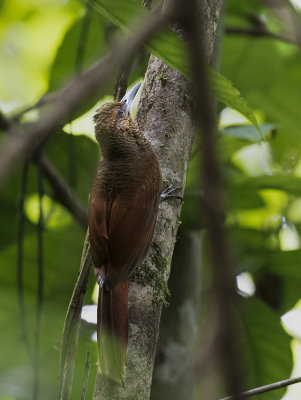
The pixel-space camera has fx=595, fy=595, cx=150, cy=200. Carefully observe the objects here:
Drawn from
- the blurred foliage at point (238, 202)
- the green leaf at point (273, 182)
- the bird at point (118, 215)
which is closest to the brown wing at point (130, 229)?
the bird at point (118, 215)

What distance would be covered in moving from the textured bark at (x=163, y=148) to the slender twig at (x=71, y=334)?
172 mm

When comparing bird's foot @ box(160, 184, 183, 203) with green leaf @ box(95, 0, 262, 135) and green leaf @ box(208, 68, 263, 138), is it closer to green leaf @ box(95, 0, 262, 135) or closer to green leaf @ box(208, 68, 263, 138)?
green leaf @ box(208, 68, 263, 138)

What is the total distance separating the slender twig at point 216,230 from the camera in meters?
0.42

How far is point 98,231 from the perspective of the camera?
7.43 ft

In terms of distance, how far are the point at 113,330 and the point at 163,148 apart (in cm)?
68

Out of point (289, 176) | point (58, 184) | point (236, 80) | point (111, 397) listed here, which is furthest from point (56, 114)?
point (236, 80)

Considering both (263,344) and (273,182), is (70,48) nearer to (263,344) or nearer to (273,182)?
(273,182)

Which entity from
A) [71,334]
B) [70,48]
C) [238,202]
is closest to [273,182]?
[238,202]

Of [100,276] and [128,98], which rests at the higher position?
[128,98]

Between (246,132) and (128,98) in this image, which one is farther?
(128,98)

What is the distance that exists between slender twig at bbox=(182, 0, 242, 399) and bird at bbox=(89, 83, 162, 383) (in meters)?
1.24

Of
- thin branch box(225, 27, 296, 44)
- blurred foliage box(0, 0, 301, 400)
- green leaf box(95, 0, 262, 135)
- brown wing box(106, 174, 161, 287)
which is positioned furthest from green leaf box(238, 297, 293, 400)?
green leaf box(95, 0, 262, 135)

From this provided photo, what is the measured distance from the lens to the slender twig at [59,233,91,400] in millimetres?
1608

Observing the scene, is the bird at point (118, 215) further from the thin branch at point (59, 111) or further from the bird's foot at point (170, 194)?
the thin branch at point (59, 111)
